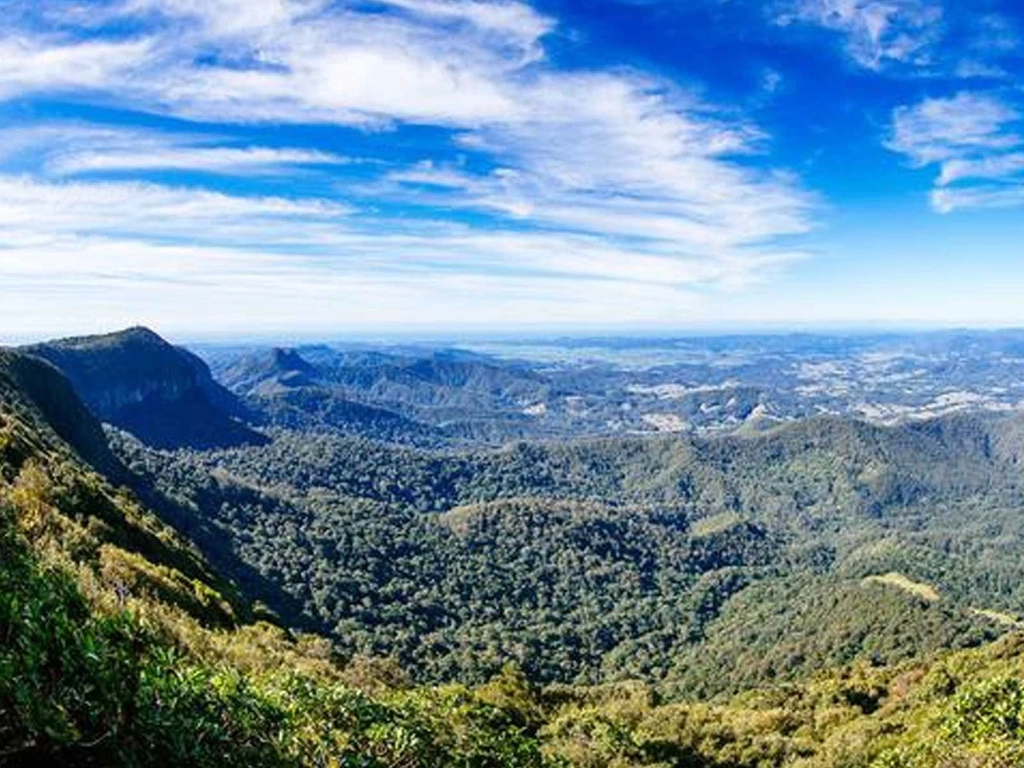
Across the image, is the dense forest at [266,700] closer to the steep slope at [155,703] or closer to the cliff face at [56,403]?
the steep slope at [155,703]

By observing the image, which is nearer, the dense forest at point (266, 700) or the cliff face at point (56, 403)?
the dense forest at point (266, 700)

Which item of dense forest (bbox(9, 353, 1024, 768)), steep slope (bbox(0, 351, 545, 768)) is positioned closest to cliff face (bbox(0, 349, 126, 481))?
dense forest (bbox(9, 353, 1024, 768))

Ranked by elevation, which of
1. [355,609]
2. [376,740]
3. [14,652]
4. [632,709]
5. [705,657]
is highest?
[14,652]

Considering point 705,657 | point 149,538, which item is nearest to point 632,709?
point 149,538

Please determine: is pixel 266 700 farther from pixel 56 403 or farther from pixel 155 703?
pixel 56 403

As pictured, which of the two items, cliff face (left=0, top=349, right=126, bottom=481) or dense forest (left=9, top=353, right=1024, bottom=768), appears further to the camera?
cliff face (left=0, top=349, right=126, bottom=481)

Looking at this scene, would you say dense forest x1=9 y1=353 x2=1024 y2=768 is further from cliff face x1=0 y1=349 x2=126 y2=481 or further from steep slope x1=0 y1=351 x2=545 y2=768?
cliff face x1=0 y1=349 x2=126 y2=481

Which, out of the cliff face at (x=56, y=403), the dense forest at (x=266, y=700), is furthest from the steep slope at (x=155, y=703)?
the cliff face at (x=56, y=403)

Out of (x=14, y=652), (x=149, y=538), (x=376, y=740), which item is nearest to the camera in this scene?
(x=14, y=652)

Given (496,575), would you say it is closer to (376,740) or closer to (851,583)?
(851,583)

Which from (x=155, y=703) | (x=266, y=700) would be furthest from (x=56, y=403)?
(x=155, y=703)

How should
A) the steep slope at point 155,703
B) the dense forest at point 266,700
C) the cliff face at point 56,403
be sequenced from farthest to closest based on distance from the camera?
the cliff face at point 56,403, the dense forest at point 266,700, the steep slope at point 155,703
